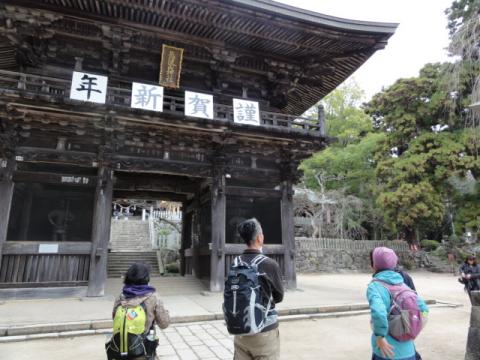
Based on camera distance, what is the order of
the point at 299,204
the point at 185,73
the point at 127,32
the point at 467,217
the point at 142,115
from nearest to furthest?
the point at 142,115 < the point at 127,32 < the point at 185,73 < the point at 467,217 < the point at 299,204

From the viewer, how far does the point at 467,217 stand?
18047 millimetres

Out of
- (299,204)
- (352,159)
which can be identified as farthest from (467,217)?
(299,204)

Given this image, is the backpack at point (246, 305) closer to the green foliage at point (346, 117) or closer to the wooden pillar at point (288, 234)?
the wooden pillar at point (288, 234)

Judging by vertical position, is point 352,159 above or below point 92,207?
above

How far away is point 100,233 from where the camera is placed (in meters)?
8.37

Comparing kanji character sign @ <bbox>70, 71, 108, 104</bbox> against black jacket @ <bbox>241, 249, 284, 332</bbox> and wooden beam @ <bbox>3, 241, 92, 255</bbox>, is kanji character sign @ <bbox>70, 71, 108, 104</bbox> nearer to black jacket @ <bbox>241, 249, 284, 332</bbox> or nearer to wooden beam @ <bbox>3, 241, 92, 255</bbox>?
wooden beam @ <bbox>3, 241, 92, 255</bbox>

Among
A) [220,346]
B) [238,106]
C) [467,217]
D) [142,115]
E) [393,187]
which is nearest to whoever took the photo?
[220,346]

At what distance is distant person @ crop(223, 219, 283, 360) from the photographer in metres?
2.43

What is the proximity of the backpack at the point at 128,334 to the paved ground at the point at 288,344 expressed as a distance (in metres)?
2.03

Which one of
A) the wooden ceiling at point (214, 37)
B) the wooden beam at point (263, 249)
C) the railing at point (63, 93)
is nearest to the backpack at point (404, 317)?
the railing at point (63, 93)

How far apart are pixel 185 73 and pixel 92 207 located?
4996 mm

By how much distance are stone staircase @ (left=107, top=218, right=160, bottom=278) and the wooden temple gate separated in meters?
4.10

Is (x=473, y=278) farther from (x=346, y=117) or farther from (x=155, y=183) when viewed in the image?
(x=346, y=117)

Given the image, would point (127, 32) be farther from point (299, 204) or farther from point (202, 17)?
point (299, 204)
